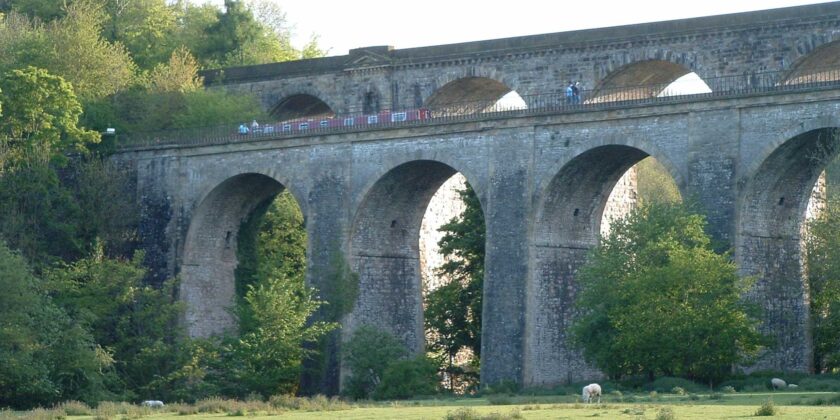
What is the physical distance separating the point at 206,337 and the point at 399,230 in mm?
9612

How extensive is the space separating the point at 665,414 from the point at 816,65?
29.0 metres

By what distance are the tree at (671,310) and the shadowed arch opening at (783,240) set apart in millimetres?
1571

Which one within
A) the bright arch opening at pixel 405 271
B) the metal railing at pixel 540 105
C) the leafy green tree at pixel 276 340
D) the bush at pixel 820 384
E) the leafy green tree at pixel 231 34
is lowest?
the bush at pixel 820 384

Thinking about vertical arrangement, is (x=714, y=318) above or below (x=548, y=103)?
below

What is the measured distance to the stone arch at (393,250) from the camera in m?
70.4

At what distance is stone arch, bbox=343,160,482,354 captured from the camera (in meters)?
70.4

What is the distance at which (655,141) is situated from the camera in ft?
204

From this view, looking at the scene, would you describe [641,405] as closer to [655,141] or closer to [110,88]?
[655,141]

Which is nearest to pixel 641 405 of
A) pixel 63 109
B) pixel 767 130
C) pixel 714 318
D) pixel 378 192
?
pixel 714 318

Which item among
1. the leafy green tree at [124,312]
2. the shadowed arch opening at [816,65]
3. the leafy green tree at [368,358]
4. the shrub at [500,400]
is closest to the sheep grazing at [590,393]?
the shrub at [500,400]

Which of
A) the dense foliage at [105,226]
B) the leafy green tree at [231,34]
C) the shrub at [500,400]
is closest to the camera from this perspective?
the shrub at [500,400]

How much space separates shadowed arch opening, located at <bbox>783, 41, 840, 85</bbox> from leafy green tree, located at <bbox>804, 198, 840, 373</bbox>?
503 cm

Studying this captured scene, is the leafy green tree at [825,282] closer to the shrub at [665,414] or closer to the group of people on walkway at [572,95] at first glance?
the group of people on walkway at [572,95]

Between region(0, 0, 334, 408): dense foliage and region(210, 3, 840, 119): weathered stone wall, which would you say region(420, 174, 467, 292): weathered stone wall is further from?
region(0, 0, 334, 408): dense foliage
